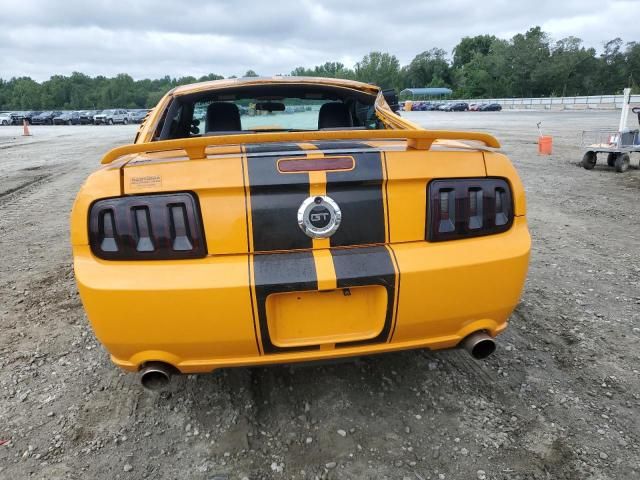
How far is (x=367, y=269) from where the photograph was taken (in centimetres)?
193

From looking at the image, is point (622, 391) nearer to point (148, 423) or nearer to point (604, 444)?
point (604, 444)

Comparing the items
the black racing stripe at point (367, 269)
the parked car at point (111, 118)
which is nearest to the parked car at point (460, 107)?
the parked car at point (111, 118)

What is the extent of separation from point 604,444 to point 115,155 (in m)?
2.47

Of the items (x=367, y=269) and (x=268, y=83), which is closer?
(x=367, y=269)

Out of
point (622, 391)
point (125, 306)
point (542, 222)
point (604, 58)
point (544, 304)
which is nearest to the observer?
point (125, 306)

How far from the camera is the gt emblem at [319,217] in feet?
6.39

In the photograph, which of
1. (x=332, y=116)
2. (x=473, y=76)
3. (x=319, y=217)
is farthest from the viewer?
(x=473, y=76)

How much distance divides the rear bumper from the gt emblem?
0.48ft

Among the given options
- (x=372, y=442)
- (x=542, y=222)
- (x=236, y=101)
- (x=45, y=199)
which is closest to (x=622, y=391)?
(x=372, y=442)

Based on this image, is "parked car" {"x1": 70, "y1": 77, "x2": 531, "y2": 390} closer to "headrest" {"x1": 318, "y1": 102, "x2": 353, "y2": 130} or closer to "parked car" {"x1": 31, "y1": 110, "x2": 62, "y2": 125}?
"headrest" {"x1": 318, "y1": 102, "x2": 353, "y2": 130}

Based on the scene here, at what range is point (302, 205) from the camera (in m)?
1.94

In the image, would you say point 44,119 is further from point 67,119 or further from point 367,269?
point 367,269

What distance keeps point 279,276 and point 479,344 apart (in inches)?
38.2

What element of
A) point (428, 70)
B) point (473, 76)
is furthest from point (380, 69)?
point (473, 76)
